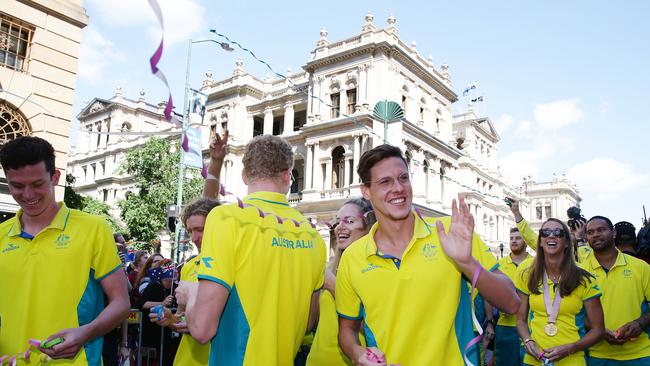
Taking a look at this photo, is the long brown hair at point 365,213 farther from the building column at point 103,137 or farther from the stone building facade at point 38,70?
the building column at point 103,137

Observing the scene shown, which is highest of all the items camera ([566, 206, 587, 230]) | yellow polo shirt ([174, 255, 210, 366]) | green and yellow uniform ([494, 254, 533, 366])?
camera ([566, 206, 587, 230])

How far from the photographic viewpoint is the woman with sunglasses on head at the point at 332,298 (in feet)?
12.0

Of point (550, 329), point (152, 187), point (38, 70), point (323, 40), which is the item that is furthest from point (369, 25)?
point (550, 329)

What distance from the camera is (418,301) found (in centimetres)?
263

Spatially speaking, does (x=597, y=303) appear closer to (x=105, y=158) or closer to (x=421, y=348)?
(x=421, y=348)

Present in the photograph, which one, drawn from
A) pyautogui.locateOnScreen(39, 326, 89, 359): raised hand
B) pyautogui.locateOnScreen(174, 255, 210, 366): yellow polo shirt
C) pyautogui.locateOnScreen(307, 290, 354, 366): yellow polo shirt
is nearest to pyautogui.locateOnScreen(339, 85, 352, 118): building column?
pyautogui.locateOnScreen(307, 290, 354, 366): yellow polo shirt

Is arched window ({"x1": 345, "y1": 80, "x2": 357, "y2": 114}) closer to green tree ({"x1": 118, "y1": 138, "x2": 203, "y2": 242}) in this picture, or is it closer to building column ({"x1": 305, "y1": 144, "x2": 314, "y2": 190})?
building column ({"x1": 305, "y1": 144, "x2": 314, "y2": 190})

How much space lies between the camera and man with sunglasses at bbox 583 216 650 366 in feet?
16.2

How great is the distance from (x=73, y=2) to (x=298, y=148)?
2724 centimetres

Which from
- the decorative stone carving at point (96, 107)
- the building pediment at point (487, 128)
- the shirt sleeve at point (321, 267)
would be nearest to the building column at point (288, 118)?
the building pediment at point (487, 128)

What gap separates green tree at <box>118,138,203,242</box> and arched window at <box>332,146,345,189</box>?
9090 millimetres

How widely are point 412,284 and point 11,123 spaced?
10.4 m

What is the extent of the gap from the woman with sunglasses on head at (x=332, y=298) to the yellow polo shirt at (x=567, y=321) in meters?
1.90

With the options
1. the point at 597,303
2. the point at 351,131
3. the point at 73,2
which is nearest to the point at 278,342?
the point at 597,303
